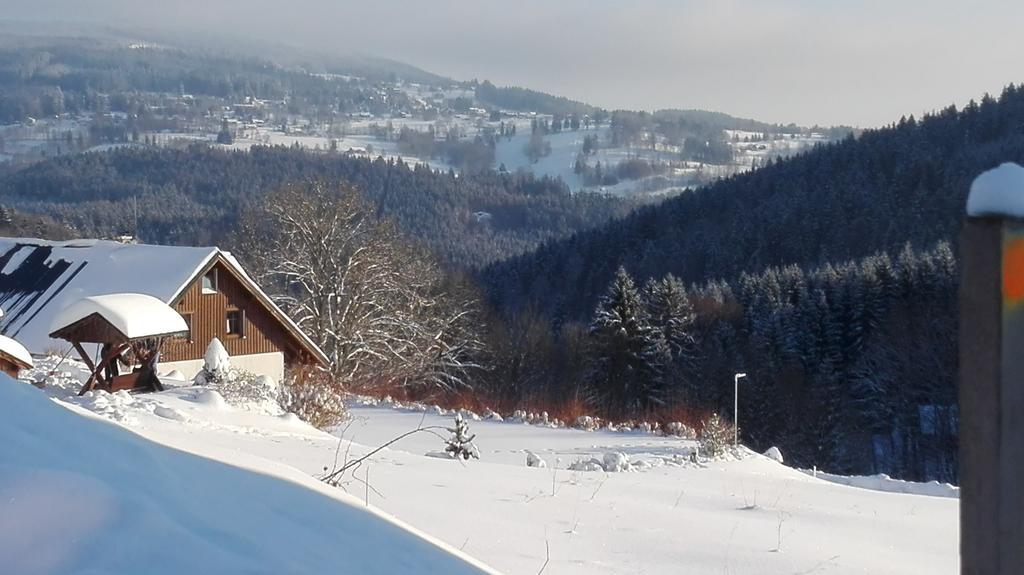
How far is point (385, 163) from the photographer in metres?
188

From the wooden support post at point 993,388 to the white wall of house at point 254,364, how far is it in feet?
83.9

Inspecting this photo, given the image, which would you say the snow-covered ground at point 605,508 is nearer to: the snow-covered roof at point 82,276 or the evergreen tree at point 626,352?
the snow-covered roof at point 82,276

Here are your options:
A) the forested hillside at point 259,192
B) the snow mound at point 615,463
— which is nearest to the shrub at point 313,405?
the snow mound at point 615,463

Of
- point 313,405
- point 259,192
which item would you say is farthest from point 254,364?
point 259,192

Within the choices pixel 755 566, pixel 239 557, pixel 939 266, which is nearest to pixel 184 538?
pixel 239 557

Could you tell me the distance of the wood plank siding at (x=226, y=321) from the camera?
2655 centimetres

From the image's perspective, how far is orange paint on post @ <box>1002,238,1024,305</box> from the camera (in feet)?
6.10

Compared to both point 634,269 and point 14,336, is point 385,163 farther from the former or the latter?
point 14,336

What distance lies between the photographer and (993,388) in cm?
189

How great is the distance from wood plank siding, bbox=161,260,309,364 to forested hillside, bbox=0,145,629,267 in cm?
8992

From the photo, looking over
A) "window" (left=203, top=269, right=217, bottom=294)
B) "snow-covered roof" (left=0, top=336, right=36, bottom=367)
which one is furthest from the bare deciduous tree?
"snow-covered roof" (left=0, top=336, right=36, bottom=367)

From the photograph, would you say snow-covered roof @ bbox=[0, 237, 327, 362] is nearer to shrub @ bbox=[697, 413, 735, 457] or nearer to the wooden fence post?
shrub @ bbox=[697, 413, 735, 457]

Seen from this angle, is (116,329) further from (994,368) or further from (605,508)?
(994,368)

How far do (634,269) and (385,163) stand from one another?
100 meters
